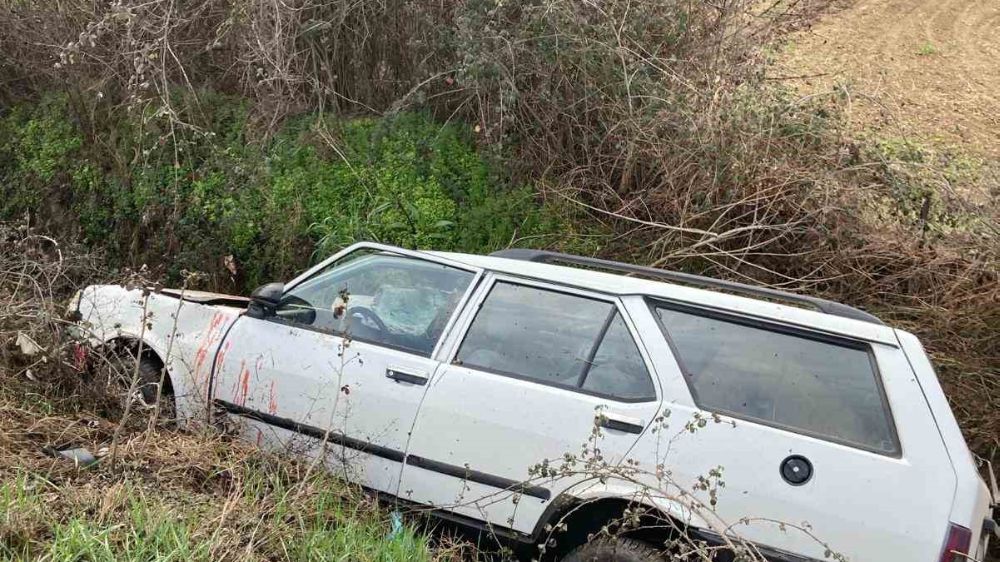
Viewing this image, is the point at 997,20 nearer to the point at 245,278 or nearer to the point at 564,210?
the point at 564,210

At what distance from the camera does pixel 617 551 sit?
3.49 meters

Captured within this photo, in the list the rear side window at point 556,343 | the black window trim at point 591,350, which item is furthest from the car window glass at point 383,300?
the rear side window at point 556,343

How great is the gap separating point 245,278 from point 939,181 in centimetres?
605

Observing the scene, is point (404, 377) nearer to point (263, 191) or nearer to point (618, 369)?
point (618, 369)

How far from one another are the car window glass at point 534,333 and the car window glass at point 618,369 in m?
0.05

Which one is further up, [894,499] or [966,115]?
[966,115]

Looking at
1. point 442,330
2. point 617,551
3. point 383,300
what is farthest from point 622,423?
point 383,300

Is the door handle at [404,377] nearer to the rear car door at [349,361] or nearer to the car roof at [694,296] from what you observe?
the rear car door at [349,361]

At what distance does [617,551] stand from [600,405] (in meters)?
0.59

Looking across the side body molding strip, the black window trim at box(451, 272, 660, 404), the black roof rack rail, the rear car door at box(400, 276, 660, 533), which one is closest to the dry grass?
the side body molding strip

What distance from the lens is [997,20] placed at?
57.9 ft

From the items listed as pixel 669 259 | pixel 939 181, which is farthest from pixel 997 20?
pixel 669 259

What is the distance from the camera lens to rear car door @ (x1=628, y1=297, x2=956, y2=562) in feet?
10.5

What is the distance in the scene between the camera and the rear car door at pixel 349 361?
407 centimetres
